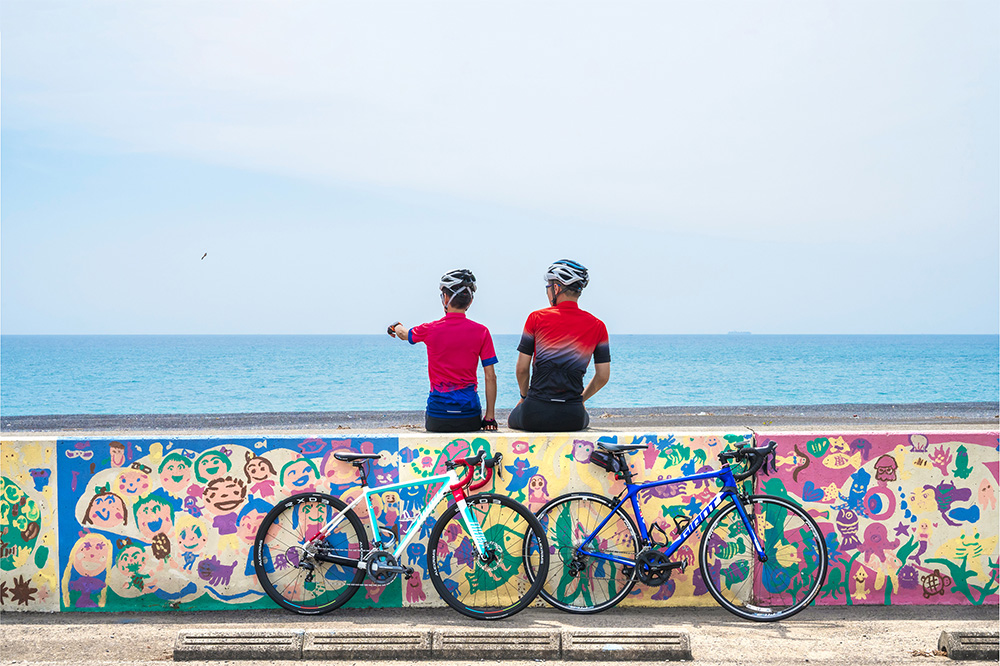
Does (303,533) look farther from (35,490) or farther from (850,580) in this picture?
(850,580)

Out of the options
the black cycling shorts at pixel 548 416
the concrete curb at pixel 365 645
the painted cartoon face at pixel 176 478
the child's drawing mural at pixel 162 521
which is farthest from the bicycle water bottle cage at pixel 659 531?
the painted cartoon face at pixel 176 478

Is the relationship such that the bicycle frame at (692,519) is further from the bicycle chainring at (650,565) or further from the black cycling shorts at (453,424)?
the black cycling shorts at (453,424)

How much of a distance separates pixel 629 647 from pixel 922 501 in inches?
88.5

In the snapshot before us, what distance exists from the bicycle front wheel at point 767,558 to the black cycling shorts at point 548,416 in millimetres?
1220

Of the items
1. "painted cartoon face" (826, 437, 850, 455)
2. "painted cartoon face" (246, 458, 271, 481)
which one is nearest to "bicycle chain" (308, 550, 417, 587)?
"painted cartoon face" (246, 458, 271, 481)

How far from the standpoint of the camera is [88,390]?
5978 centimetres

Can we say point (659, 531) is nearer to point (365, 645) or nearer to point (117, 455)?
point (365, 645)

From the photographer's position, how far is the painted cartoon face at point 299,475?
511 centimetres

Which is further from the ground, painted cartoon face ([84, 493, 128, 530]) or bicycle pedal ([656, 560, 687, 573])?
painted cartoon face ([84, 493, 128, 530])

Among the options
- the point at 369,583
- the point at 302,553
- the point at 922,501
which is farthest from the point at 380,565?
the point at 922,501

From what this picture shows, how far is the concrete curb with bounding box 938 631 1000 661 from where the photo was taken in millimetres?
4316

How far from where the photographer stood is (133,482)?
16.7 feet

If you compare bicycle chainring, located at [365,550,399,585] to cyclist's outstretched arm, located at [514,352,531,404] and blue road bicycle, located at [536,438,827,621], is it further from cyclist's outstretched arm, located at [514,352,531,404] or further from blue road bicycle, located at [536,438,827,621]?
cyclist's outstretched arm, located at [514,352,531,404]

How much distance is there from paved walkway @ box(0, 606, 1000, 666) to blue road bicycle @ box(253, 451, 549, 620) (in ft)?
0.53
